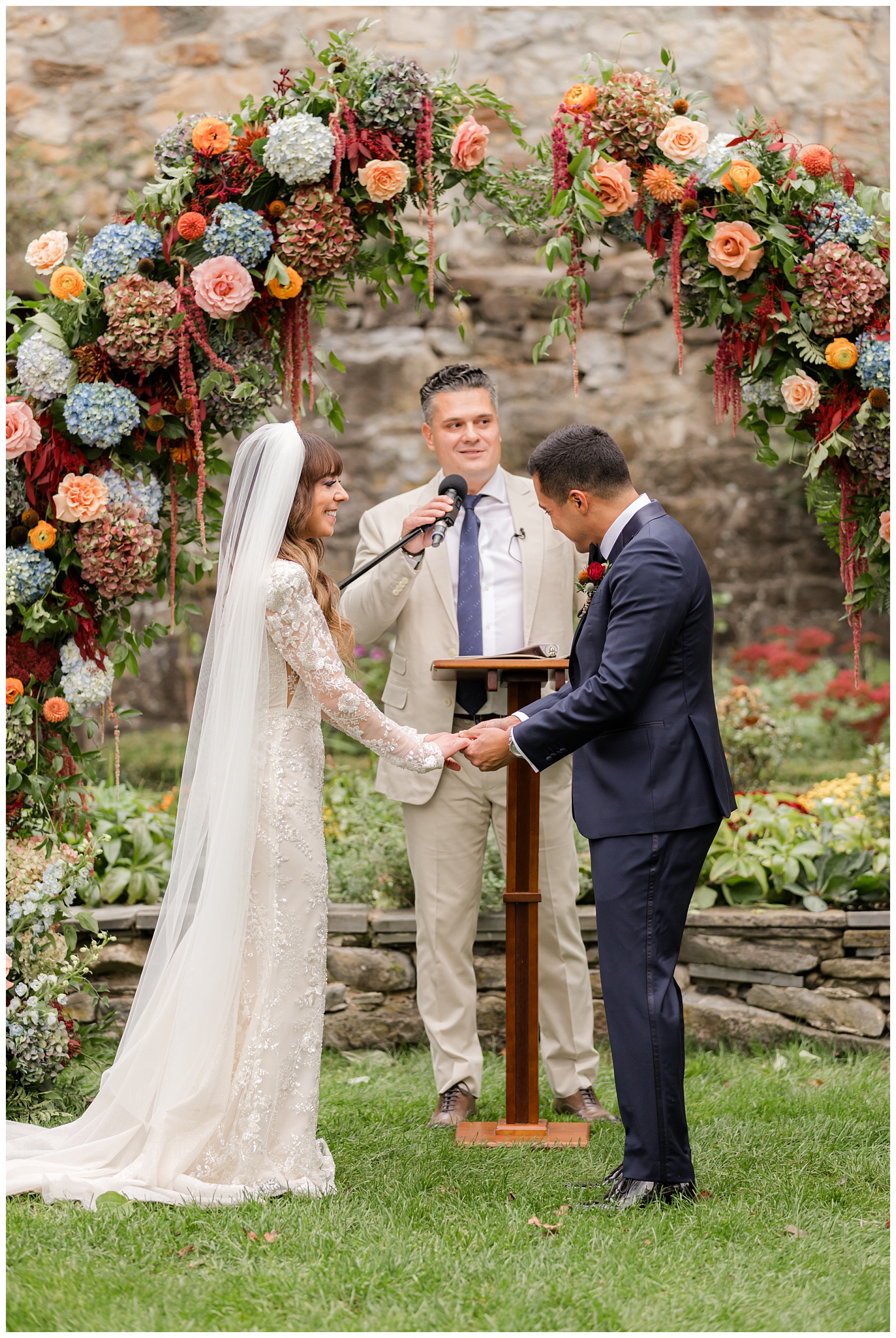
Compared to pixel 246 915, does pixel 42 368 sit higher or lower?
higher

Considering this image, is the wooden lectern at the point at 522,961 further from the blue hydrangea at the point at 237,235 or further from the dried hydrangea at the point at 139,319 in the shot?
the blue hydrangea at the point at 237,235

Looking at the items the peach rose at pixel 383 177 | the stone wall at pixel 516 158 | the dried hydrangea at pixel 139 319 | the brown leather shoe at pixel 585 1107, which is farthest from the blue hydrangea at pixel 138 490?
the stone wall at pixel 516 158

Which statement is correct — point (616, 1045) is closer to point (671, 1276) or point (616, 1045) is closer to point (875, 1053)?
point (671, 1276)

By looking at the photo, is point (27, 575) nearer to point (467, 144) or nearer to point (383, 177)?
point (383, 177)

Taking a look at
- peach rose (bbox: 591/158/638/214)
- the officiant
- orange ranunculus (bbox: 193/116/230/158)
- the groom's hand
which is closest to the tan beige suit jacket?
the officiant

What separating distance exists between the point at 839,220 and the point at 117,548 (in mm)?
2688

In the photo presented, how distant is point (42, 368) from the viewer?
411 cm

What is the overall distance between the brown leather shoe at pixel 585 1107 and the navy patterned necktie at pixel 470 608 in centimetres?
146

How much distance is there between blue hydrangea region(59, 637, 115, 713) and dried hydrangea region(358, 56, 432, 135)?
210 centimetres

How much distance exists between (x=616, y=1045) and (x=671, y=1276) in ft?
2.17

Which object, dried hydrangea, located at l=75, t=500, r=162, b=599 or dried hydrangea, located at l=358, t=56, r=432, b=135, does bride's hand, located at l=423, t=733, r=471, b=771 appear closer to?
dried hydrangea, located at l=75, t=500, r=162, b=599

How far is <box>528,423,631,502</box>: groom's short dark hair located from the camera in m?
3.61

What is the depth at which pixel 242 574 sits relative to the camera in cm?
363

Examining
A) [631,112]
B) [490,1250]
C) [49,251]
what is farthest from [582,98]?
[490,1250]
